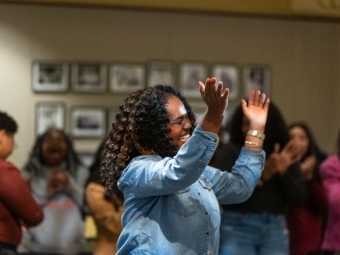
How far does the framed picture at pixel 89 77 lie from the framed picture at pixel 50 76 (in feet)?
0.21

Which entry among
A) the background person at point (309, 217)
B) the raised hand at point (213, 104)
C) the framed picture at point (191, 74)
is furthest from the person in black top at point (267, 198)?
the framed picture at point (191, 74)

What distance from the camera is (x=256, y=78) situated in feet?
15.9

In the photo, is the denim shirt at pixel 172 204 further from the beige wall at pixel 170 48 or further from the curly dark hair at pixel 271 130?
the beige wall at pixel 170 48

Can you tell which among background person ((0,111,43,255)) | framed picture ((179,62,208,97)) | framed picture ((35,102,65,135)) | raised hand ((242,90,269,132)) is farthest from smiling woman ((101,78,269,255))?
framed picture ((179,62,208,97))

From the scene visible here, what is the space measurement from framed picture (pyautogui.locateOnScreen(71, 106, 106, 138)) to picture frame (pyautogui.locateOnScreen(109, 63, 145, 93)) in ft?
0.64

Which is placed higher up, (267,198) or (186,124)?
(186,124)

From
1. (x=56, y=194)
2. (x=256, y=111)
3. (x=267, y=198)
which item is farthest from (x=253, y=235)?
(x=56, y=194)

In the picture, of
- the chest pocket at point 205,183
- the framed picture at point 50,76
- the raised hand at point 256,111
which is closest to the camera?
the chest pocket at point 205,183

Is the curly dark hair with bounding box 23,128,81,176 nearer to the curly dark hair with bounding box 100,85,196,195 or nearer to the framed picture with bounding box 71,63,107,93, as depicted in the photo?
the framed picture with bounding box 71,63,107,93

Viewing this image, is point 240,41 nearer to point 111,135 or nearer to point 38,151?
point 38,151

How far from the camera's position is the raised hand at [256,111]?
87.7 inches

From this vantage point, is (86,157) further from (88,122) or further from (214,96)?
(214,96)

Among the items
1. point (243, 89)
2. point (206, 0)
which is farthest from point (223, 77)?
point (206, 0)

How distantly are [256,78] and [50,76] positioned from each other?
1.50m
